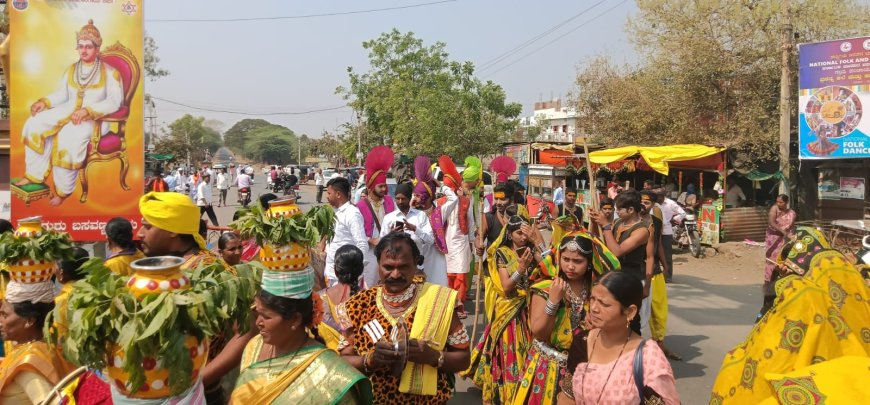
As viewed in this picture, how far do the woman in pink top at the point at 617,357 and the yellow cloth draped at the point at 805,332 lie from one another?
0.40m

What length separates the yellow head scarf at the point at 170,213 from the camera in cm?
334

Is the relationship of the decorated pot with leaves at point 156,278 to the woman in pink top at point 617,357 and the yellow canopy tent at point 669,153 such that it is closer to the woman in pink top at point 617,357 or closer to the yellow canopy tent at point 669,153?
the woman in pink top at point 617,357

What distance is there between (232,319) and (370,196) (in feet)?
15.6

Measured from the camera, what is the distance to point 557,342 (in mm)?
4043

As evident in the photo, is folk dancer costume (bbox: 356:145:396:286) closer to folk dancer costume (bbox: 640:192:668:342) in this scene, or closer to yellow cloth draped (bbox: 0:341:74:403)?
folk dancer costume (bbox: 640:192:668:342)

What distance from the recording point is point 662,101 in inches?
751

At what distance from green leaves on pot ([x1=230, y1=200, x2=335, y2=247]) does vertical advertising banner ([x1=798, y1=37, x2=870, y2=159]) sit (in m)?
14.3

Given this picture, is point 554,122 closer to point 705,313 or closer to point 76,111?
point 705,313

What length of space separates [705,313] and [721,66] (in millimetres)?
10461

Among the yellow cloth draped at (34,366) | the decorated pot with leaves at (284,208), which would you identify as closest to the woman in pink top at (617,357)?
the decorated pot with leaves at (284,208)

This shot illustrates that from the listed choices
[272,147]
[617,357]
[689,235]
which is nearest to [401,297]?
[617,357]

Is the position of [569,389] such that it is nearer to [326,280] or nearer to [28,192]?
[326,280]

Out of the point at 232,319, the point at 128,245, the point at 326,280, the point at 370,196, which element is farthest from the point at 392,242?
the point at 370,196

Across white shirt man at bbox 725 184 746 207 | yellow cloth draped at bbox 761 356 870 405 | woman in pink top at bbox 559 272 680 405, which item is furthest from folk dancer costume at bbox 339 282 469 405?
white shirt man at bbox 725 184 746 207
